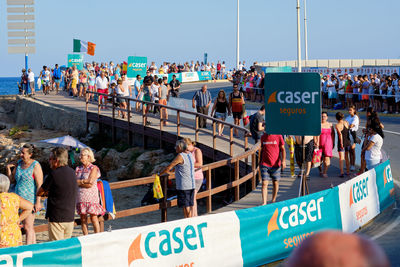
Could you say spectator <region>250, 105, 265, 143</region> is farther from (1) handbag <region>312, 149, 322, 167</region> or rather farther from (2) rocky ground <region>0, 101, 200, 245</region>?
(2) rocky ground <region>0, 101, 200, 245</region>

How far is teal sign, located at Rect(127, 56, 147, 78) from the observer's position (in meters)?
26.3

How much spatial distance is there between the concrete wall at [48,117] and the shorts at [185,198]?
56.8ft

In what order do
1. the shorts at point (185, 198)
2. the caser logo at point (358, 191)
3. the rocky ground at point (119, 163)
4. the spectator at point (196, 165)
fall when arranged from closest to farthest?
the caser logo at point (358, 191) < the shorts at point (185, 198) < the spectator at point (196, 165) < the rocky ground at point (119, 163)

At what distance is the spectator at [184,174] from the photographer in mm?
10288

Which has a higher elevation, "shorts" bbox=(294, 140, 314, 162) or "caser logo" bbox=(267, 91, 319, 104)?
"caser logo" bbox=(267, 91, 319, 104)

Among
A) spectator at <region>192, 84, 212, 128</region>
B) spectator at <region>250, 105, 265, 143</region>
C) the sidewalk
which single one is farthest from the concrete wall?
the sidewalk

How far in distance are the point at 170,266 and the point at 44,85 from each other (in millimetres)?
30303

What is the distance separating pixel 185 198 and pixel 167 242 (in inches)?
125

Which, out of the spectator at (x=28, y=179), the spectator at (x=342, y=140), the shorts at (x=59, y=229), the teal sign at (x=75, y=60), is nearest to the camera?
the shorts at (x=59, y=229)

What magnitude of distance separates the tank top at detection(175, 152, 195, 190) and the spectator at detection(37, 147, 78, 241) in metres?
2.59

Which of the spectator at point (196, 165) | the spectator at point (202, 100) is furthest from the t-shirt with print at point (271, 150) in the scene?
the spectator at point (202, 100)

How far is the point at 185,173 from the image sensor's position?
10.4m

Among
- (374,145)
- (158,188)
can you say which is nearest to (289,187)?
(374,145)

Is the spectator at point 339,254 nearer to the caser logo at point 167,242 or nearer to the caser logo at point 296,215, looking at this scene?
the caser logo at point 167,242
